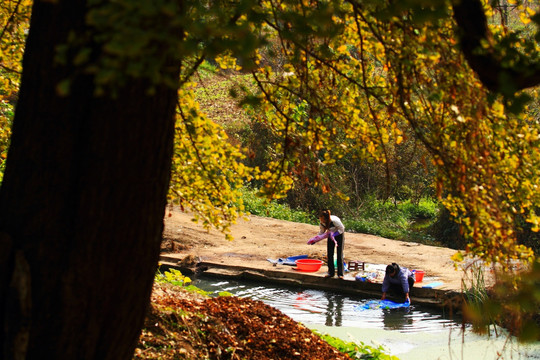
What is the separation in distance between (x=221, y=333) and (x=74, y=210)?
324cm

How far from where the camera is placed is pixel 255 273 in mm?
13094

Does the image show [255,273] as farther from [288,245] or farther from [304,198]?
[304,198]

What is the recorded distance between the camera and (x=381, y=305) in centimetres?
1134

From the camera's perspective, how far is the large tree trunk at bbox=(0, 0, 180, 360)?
2742mm

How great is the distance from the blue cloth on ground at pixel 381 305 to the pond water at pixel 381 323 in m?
0.07

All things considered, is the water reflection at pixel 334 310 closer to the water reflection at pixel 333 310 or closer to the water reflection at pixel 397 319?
the water reflection at pixel 333 310

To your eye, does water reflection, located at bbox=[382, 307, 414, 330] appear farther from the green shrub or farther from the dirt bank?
the green shrub

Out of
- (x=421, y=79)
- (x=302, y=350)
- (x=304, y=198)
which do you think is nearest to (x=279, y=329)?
(x=302, y=350)

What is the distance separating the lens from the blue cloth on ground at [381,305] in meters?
11.2

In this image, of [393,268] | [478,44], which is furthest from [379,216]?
[478,44]

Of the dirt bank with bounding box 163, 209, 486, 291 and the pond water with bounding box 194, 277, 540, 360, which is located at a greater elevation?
the dirt bank with bounding box 163, 209, 486, 291

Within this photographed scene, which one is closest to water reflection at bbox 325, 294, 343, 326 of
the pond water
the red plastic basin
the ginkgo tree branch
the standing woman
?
the pond water

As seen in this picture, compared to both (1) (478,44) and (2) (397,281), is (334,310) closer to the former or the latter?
(2) (397,281)

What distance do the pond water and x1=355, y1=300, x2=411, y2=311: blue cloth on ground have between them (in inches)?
2.6
